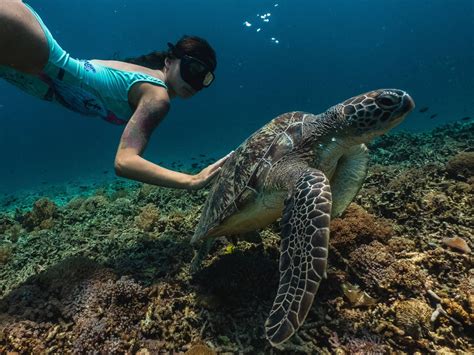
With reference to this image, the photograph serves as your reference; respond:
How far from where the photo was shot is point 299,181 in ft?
7.62

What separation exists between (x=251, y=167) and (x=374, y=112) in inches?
48.3

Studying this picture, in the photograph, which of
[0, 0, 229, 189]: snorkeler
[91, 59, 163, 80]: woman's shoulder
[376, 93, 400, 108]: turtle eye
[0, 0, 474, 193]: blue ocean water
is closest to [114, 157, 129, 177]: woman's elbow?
[0, 0, 229, 189]: snorkeler

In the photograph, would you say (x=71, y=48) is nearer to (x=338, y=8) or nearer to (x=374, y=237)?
(x=338, y=8)

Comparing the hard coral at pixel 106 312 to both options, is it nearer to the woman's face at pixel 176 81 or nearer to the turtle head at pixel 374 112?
the woman's face at pixel 176 81

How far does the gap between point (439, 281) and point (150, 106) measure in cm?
322

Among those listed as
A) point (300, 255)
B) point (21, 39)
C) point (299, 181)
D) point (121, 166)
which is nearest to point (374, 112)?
point (299, 181)

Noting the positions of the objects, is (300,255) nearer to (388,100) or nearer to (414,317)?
(414,317)

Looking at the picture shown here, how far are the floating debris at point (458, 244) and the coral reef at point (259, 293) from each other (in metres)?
0.02

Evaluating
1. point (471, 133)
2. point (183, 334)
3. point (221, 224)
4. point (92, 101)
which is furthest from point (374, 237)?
point (471, 133)

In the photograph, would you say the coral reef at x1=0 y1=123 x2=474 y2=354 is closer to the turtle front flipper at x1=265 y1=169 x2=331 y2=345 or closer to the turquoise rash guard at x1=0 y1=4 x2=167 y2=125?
the turtle front flipper at x1=265 y1=169 x2=331 y2=345

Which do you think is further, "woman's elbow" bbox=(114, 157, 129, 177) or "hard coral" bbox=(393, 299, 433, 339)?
"woman's elbow" bbox=(114, 157, 129, 177)

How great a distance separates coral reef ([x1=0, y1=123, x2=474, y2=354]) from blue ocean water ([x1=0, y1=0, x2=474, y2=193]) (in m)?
27.4

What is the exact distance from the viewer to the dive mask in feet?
11.1

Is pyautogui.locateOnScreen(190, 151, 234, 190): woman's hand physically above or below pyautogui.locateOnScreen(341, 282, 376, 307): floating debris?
above
